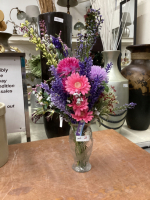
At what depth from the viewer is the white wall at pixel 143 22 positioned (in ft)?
4.48

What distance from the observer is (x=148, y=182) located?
0.47m

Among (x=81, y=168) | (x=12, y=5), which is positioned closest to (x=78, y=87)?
(x=81, y=168)

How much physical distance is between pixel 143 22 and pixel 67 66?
1271 mm

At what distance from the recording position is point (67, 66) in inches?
17.1

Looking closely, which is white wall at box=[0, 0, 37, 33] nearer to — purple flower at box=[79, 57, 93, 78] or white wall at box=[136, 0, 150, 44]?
white wall at box=[136, 0, 150, 44]

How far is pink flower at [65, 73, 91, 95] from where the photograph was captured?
402 millimetres

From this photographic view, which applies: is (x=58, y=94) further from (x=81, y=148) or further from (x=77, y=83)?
(x=81, y=148)

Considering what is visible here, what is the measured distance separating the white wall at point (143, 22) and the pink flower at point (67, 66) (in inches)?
46.6

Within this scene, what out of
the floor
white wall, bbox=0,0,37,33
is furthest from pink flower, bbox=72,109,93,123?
white wall, bbox=0,0,37,33

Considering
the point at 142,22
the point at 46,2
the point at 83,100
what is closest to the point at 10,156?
the point at 83,100

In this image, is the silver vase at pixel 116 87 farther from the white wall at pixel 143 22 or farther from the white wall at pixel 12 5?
the white wall at pixel 12 5

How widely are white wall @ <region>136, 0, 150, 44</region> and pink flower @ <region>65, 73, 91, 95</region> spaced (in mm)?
1212

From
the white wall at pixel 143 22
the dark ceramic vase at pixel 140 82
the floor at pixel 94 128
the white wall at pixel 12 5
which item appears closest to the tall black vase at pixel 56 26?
the floor at pixel 94 128

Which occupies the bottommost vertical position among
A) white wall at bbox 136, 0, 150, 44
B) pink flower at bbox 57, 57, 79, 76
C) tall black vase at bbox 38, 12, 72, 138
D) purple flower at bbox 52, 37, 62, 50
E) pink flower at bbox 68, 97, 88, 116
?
pink flower at bbox 68, 97, 88, 116
